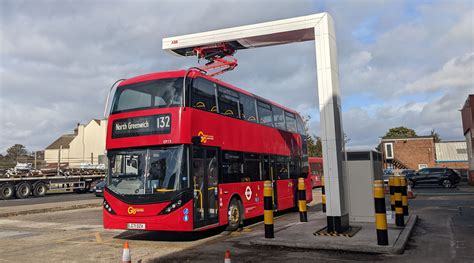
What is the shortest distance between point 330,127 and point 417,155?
51.3 m

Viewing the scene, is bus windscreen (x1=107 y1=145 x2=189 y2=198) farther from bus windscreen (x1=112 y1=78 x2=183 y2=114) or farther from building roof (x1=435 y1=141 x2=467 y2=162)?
building roof (x1=435 y1=141 x2=467 y2=162)

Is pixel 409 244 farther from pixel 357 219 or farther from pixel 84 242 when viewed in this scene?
pixel 84 242

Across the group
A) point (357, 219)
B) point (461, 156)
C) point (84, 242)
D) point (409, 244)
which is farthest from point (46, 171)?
point (461, 156)

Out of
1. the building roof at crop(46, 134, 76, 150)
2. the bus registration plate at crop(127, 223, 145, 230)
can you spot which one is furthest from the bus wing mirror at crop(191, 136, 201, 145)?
the building roof at crop(46, 134, 76, 150)

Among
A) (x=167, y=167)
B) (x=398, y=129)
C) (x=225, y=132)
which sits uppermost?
(x=398, y=129)

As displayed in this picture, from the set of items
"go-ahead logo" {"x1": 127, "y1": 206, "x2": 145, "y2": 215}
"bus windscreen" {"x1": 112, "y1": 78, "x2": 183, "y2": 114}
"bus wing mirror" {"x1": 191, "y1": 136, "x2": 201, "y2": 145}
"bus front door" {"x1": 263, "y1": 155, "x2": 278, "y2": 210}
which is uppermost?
"bus windscreen" {"x1": 112, "y1": 78, "x2": 183, "y2": 114}

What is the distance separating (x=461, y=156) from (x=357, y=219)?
5311cm

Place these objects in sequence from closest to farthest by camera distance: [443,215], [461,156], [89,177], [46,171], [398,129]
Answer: [443,215] → [46,171] → [89,177] → [461,156] → [398,129]

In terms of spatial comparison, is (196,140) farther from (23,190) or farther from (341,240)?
(23,190)

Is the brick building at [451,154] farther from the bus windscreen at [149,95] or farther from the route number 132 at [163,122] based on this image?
the route number 132 at [163,122]

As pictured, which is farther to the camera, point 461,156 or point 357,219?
point 461,156

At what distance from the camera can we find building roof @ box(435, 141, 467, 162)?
5506cm

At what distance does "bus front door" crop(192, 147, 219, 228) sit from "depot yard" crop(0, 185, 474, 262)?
22.9 inches

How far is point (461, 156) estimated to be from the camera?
55.1 meters
